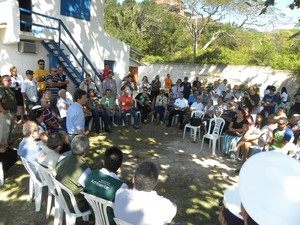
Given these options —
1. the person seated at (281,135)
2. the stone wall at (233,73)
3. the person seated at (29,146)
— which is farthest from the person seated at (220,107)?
the stone wall at (233,73)

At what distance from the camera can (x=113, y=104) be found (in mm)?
8984

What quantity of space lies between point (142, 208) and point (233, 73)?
56.0 feet

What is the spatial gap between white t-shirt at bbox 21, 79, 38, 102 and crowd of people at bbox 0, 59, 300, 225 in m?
0.03

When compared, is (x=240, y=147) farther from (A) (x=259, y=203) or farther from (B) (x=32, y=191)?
(A) (x=259, y=203)

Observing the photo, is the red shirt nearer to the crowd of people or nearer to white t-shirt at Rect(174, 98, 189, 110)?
the crowd of people

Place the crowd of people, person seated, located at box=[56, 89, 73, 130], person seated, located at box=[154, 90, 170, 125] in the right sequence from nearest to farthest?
the crowd of people, person seated, located at box=[56, 89, 73, 130], person seated, located at box=[154, 90, 170, 125]

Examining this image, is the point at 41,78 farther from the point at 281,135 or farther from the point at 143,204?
the point at 143,204

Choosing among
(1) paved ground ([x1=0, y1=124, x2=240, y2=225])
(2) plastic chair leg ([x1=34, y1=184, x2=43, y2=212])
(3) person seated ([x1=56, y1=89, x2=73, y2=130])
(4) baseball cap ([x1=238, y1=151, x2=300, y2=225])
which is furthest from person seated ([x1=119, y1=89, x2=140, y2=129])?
(4) baseball cap ([x1=238, y1=151, x2=300, y2=225])

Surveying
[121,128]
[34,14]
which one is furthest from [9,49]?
[121,128]

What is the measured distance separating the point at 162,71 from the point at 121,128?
539 inches

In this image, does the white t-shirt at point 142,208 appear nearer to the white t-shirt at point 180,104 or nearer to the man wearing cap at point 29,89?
the man wearing cap at point 29,89

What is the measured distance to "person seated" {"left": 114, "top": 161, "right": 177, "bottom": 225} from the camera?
2.33m

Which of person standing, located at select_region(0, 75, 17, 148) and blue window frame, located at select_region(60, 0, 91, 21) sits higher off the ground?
blue window frame, located at select_region(60, 0, 91, 21)

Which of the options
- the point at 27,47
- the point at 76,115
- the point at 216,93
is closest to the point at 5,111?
the point at 76,115
